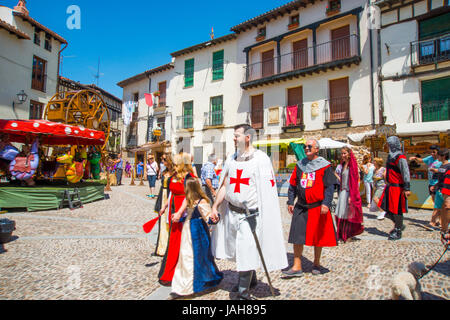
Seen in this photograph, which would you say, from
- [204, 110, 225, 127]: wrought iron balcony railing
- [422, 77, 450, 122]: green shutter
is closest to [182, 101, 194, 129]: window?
[204, 110, 225, 127]: wrought iron balcony railing

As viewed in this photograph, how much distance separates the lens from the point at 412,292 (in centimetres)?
222

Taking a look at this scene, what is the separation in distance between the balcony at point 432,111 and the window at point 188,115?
15.8 metres

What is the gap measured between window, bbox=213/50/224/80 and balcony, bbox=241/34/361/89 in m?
2.73

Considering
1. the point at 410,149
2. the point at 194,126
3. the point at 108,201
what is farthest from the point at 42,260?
the point at 194,126

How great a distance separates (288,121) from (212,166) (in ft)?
35.2

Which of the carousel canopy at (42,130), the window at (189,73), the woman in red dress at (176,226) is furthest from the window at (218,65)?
the woman in red dress at (176,226)

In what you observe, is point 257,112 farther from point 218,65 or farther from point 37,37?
point 37,37

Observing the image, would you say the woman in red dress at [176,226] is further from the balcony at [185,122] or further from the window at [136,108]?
the window at [136,108]

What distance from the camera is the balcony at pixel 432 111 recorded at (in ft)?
38.4

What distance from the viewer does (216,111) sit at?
21.0 m

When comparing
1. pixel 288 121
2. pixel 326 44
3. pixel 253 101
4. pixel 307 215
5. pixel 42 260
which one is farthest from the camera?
pixel 253 101

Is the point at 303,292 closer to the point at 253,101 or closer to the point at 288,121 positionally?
the point at 288,121

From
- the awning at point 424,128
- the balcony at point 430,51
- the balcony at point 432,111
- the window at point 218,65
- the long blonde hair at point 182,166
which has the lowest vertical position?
the long blonde hair at point 182,166

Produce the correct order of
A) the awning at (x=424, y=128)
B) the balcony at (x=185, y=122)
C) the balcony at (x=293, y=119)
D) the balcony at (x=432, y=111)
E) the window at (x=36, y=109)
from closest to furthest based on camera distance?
the awning at (x=424, y=128) → the balcony at (x=432, y=111) → the balcony at (x=293, y=119) → the window at (x=36, y=109) → the balcony at (x=185, y=122)
